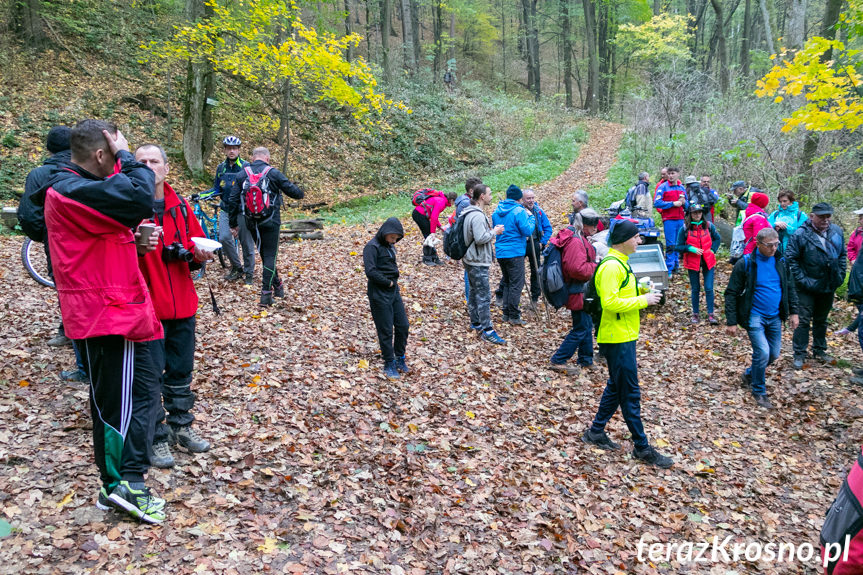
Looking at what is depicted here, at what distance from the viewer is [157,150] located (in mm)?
3895

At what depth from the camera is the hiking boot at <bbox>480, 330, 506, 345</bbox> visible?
27.0 ft

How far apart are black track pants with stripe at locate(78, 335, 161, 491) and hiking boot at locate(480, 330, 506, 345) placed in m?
5.54

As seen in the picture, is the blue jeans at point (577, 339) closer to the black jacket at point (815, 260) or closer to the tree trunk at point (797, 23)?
the black jacket at point (815, 260)

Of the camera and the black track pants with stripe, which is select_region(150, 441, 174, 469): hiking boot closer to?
the black track pants with stripe

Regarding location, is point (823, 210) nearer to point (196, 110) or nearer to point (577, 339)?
point (577, 339)

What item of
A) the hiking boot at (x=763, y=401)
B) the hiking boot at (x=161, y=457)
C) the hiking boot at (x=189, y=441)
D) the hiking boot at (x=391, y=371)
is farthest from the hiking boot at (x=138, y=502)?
the hiking boot at (x=763, y=401)

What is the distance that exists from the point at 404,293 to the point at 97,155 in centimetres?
704

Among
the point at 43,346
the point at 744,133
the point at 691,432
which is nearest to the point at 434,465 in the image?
the point at 691,432

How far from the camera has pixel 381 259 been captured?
6.30 meters

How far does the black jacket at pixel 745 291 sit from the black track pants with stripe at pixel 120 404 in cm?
680

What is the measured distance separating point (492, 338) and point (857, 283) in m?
5.27

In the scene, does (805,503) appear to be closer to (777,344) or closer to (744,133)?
(777,344)

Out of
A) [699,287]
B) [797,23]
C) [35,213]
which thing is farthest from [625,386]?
[797,23]

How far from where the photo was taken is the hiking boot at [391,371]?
21.9 ft
